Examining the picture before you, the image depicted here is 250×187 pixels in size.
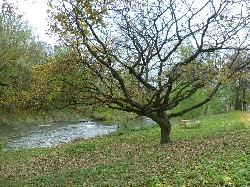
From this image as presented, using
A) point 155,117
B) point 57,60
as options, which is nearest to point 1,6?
point 57,60

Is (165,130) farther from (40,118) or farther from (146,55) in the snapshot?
(40,118)

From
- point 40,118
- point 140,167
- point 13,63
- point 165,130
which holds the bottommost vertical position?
point 140,167

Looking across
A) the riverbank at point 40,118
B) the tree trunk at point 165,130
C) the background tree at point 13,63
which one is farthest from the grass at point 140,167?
the riverbank at point 40,118

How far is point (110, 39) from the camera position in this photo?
1171 centimetres

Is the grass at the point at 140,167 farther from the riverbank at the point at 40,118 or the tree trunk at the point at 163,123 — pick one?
the riverbank at the point at 40,118

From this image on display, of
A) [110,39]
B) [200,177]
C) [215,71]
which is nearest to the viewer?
[200,177]

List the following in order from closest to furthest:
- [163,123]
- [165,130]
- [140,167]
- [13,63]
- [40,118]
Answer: [140,167], [163,123], [165,130], [13,63], [40,118]

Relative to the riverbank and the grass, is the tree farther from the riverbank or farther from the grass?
the riverbank

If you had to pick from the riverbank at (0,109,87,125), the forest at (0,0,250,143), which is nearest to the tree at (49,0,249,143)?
the forest at (0,0,250,143)

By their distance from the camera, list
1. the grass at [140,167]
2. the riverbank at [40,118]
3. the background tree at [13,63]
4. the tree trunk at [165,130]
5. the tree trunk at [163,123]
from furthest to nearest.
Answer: the riverbank at [40,118]
the tree trunk at [165,130]
the tree trunk at [163,123]
the background tree at [13,63]
the grass at [140,167]

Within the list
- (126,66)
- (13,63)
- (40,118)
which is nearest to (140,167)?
(126,66)

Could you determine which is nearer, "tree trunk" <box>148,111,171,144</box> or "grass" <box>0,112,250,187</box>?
"grass" <box>0,112,250,187</box>

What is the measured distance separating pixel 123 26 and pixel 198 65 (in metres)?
3.55

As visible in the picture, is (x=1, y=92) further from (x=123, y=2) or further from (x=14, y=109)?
(x=123, y=2)
